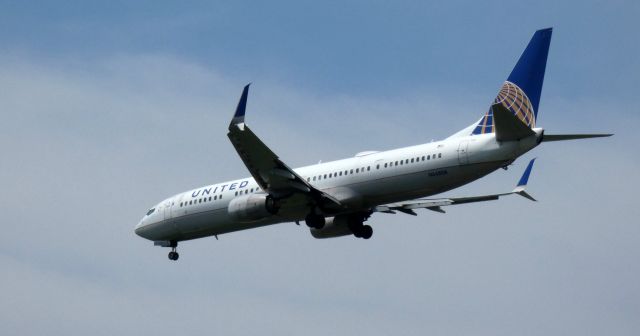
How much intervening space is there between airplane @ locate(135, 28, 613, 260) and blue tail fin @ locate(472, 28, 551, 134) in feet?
0.13

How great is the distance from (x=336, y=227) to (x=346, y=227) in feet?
1.54

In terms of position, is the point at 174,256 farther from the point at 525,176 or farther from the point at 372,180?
the point at 525,176

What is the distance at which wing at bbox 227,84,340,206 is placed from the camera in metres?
47.2

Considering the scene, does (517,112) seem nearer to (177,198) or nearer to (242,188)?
(242,188)

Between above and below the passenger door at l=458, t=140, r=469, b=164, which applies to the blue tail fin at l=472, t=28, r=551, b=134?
above

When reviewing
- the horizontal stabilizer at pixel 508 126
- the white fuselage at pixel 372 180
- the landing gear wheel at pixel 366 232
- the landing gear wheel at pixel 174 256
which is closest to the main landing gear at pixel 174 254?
the landing gear wheel at pixel 174 256

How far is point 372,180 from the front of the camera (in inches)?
1907

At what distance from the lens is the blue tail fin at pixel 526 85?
47.4 metres

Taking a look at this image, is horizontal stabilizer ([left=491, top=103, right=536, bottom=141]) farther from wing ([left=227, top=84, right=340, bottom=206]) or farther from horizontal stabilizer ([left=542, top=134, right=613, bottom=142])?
wing ([left=227, top=84, right=340, bottom=206])

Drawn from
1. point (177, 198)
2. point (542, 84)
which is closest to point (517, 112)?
point (542, 84)

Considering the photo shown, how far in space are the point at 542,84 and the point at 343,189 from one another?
28.7ft

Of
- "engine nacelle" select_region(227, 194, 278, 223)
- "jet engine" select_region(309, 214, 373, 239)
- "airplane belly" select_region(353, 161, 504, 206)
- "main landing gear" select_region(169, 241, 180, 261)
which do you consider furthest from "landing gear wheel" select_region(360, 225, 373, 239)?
"main landing gear" select_region(169, 241, 180, 261)

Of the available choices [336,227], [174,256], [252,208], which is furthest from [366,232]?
[174,256]

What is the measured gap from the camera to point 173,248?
57.1 m
